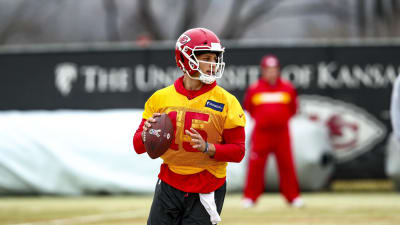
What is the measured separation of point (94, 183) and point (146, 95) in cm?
251

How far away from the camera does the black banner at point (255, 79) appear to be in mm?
15922

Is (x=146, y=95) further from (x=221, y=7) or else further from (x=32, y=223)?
(x=221, y=7)

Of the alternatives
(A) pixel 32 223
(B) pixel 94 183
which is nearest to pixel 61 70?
(B) pixel 94 183

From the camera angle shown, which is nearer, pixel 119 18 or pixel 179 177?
pixel 179 177

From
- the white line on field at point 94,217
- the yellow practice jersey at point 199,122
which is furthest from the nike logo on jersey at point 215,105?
the white line on field at point 94,217

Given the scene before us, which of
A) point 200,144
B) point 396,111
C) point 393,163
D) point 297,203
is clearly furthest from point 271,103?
point 200,144

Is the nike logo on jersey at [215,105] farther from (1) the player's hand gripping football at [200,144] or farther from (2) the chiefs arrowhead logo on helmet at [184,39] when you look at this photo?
(2) the chiefs arrowhead logo on helmet at [184,39]

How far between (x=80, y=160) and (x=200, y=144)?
944 centimetres

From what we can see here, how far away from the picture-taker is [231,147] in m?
6.17

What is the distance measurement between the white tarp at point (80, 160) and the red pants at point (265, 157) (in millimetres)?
1963

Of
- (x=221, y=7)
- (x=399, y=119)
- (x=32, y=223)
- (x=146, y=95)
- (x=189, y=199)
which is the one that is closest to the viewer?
(x=189, y=199)

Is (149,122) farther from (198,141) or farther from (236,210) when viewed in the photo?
(236,210)

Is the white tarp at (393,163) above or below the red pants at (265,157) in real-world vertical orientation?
below

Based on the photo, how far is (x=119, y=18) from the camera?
26.8 m
